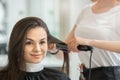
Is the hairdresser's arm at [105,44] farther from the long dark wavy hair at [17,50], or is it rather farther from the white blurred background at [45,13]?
the white blurred background at [45,13]

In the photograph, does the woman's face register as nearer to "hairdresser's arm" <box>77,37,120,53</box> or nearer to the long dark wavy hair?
the long dark wavy hair

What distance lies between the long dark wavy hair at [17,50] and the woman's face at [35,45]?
0.02 m

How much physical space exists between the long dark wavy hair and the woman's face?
0.02m

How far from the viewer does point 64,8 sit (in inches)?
115

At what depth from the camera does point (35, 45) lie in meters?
1.31

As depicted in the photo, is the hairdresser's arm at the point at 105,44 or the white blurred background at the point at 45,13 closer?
the hairdresser's arm at the point at 105,44

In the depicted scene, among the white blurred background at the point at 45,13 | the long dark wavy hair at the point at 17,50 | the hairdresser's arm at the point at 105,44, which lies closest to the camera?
the long dark wavy hair at the point at 17,50

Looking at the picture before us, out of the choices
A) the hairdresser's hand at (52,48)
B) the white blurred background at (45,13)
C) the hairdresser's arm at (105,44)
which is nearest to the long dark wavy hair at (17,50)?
the hairdresser's hand at (52,48)

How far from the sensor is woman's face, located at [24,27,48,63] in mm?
1307

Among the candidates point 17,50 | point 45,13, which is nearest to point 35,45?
point 17,50

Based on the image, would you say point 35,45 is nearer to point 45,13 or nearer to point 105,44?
point 105,44

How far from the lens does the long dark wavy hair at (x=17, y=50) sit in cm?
130

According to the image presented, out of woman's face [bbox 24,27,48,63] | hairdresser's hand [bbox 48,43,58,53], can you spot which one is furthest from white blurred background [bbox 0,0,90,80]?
woman's face [bbox 24,27,48,63]

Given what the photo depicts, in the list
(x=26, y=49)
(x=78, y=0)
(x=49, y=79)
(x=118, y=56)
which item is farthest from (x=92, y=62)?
(x=78, y=0)
